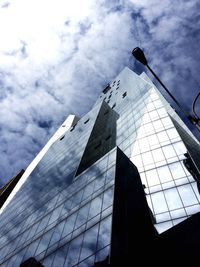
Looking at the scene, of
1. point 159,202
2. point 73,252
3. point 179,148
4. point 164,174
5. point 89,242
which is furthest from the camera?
point 179,148

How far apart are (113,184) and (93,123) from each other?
98.1 ft

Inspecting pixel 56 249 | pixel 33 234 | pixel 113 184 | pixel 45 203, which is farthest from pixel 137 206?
pixel 45 203

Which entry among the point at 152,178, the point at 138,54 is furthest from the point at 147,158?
the point at 138,54

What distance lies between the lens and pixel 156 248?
13.7 metres

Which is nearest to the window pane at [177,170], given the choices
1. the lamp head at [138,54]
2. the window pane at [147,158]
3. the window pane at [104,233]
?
the window pane at [147,158]

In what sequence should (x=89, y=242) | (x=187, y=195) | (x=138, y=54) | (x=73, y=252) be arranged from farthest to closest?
(x=187, y=195), (x=73, y=252), (x=89, y=242), (x=138, y=54)

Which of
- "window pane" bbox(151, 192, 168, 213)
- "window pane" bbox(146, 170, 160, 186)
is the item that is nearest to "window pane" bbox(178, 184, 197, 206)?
"window pane" bbox(151, 192, 168, 213)

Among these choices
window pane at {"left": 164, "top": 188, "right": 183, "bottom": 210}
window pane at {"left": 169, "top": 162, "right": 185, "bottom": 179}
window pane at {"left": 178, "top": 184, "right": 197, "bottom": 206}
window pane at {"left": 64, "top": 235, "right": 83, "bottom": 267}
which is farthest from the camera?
window pane at {"left": 169, "top": 162, "right": 185, "bottom": 179}

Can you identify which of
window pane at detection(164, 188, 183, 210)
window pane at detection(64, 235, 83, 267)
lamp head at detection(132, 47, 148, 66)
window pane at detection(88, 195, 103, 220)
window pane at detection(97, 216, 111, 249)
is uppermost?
lamp head at detection(132, 47, 148, 66)

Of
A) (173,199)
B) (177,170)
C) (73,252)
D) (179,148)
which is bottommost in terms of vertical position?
(179,148)

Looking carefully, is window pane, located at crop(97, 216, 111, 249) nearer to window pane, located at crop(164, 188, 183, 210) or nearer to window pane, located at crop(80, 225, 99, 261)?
window pane, located at crop(80, 225, 99, 261)

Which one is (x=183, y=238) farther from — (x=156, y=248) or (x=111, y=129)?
(x=111, y=129)

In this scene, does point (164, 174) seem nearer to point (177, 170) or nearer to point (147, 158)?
point (177, 170)

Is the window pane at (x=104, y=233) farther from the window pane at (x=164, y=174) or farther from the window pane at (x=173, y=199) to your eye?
the window pane at (x=164, y=174)
